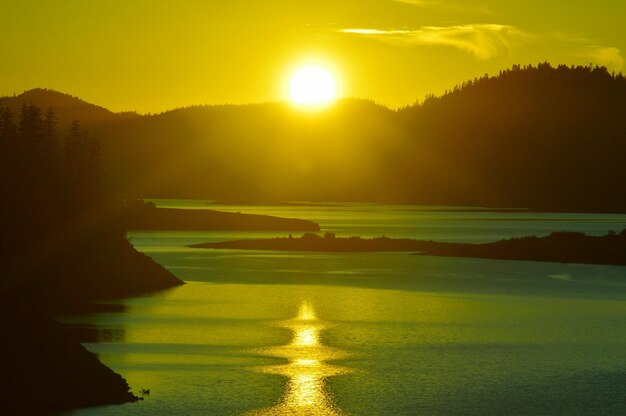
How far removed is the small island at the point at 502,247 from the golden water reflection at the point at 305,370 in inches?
2318

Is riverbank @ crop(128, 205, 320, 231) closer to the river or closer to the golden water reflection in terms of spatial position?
the river

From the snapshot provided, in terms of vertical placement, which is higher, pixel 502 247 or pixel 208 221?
pixel 208 221

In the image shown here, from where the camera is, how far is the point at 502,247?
11725 centimetres

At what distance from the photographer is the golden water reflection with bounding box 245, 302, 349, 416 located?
33.5m

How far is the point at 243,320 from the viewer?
57.9m

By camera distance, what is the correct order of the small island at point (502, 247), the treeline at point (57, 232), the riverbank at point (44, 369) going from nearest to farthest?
the riverbank at point (44, 369)
the treeline at point (57, 232)
the small island at point (502, 247)

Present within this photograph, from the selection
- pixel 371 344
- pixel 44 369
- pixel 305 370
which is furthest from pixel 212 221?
pixel 44 369

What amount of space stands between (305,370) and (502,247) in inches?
3118

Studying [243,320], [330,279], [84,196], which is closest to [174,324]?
[243,320]

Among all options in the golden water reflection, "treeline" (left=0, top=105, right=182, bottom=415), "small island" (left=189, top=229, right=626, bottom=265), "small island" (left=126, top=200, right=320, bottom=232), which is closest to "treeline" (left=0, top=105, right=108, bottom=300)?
"treeline" (left=0, top=105, right=182, bottom=415)

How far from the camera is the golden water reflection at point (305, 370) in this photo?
33469mm

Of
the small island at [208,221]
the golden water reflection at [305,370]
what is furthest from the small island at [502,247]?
the golden water reflection at [305,370]

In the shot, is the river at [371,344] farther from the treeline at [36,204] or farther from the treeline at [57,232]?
→ the treeline at [36,204]

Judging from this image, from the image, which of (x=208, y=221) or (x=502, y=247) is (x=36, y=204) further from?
(x=208, y=221)
